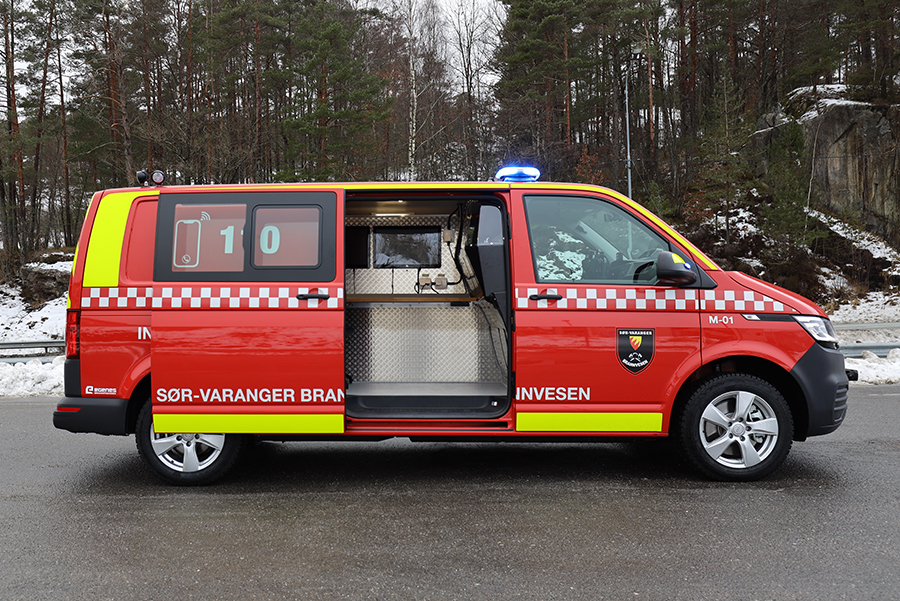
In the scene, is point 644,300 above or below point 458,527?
above

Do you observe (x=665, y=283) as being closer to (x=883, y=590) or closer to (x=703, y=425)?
(x=703, y=425)

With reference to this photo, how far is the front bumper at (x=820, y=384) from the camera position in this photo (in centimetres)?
454

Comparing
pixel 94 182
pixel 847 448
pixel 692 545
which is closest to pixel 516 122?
pixel 94 182

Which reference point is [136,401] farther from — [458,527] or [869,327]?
[869,327]

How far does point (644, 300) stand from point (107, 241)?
12.2 feet

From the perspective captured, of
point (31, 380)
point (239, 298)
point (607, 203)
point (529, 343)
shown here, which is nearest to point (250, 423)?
point (239, 298)

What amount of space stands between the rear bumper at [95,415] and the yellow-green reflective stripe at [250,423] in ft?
0.91

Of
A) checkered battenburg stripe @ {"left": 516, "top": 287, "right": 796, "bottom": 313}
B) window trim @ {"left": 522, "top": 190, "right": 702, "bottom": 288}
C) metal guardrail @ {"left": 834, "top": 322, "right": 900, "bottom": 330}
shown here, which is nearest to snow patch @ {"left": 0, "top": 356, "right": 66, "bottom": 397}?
window trim @ {"left": 522, "top": 190, "right": 702, "bottom": 288}

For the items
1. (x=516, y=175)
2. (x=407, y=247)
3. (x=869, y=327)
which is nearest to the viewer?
(x=516, y=175)

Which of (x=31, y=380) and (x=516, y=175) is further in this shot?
(x=31, y=380)

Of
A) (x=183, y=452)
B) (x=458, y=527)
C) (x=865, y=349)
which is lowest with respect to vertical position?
(x=458, y=527)

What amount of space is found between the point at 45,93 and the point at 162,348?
101ft

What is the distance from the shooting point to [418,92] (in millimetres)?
29422

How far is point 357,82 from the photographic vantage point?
2497 centimetres
